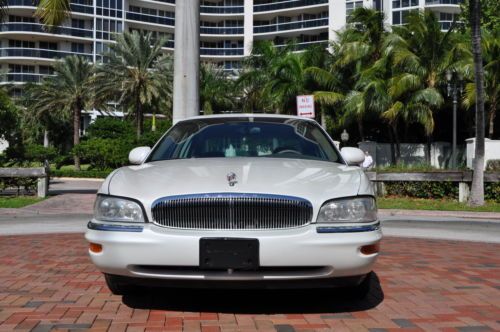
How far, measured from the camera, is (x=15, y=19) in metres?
66.3

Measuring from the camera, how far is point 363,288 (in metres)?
4.73

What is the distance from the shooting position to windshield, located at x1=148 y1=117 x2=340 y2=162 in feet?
17.8

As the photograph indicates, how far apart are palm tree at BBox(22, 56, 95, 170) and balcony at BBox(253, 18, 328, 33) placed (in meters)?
28.1

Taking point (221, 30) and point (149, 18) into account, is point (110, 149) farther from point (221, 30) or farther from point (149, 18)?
point (221, 30)

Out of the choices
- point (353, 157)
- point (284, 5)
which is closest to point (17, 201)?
point (353, 157)

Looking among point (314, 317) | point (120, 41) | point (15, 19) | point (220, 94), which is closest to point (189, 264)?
point (314, 317)

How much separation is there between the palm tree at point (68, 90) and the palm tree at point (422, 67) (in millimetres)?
27331

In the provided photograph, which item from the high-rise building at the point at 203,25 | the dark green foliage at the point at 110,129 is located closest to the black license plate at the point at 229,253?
the dark green foliage at the point at 110,129

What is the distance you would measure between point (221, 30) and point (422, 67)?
48.3m

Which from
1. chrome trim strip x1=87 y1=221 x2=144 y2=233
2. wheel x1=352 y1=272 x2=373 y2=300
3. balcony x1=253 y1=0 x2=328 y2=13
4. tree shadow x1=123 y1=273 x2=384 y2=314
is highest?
balcony x1=253 y1=0 x2=328 y2=13

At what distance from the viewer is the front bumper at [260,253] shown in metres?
3.93

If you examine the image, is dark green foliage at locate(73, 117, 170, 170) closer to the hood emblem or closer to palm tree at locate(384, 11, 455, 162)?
palm tree at locate(384, 11, 455, 162)

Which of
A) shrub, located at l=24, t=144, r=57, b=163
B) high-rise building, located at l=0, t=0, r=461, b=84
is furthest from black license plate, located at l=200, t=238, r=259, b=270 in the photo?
high-rise building, located at l=0, t=0, r=461, b=84

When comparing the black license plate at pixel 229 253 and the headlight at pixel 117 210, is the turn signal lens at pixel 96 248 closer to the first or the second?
the headlight at pixel 117 210
